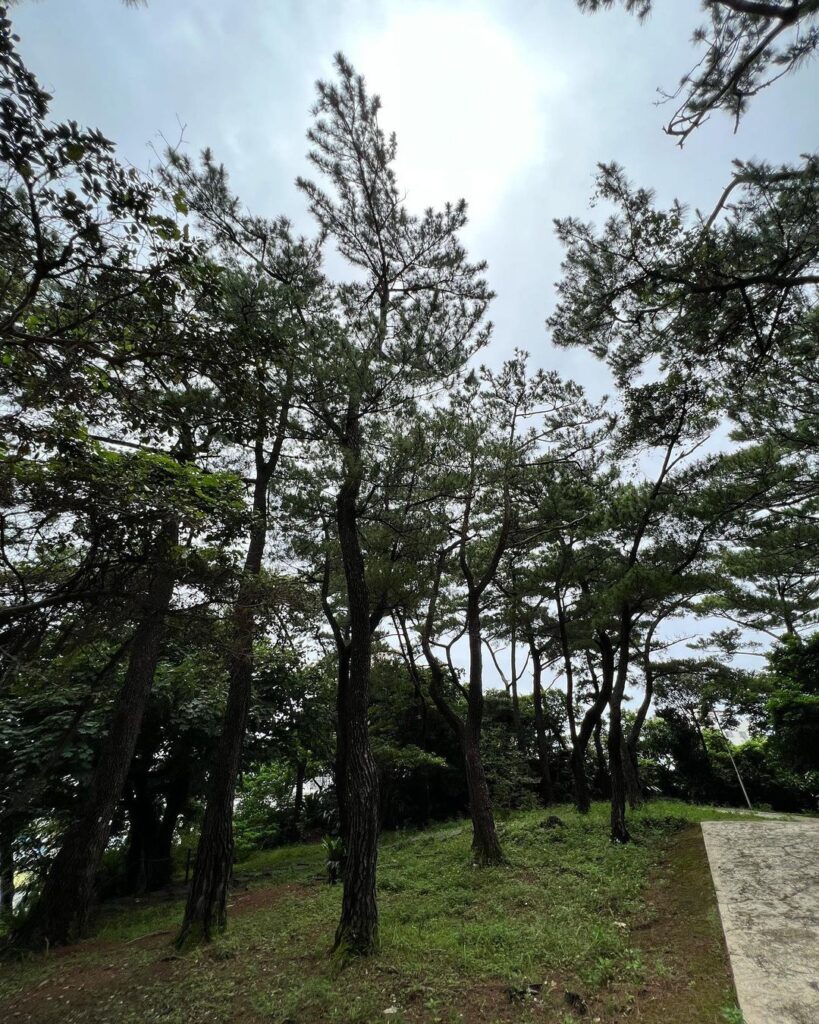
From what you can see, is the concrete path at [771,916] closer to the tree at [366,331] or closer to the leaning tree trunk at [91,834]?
the tree at [366,331]

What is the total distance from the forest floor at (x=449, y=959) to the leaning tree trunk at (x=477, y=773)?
0.98 feet

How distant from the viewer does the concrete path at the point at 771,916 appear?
9.56 ft

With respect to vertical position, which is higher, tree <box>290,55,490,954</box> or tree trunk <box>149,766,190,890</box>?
tree <box>290,55,490,954</box>

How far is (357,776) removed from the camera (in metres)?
4.68

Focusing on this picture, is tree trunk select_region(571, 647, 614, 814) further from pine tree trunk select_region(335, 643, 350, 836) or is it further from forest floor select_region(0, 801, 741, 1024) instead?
pine tree trunk select_region(335, 643, 350, 836)

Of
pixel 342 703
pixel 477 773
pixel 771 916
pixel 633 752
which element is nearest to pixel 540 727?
pixel 633 752

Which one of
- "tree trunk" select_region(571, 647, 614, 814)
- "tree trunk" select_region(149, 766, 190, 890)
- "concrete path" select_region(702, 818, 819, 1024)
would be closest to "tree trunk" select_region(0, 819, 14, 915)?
"tree trunk" select_region(149, 766, 190, 890)

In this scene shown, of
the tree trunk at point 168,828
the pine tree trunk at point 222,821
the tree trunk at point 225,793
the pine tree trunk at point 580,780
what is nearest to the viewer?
the tree trunk at point 225,793

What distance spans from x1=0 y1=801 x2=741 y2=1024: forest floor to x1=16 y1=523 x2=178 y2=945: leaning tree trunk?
365mm

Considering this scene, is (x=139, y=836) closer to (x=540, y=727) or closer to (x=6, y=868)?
(x=6, y=868)

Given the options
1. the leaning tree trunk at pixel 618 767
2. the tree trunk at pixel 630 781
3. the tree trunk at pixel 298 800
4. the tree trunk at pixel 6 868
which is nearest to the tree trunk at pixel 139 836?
the tree trunk at pixel 6 868

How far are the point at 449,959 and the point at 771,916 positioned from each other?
9.11 ft

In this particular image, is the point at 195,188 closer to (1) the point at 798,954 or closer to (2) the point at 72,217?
(2) the point at 72,217

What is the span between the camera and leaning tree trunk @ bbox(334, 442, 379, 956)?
166 inches
